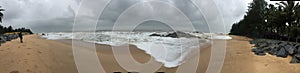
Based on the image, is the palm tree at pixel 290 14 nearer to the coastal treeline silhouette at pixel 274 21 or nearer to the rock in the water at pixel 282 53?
the coastal treeline silhouette at pixel 274 21

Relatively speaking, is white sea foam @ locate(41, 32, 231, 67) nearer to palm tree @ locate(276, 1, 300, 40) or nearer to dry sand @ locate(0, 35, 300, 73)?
dry sand @ locate(0, 35, 300, 73)

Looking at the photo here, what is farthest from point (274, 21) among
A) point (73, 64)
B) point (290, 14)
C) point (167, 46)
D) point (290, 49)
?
point (73, 64)

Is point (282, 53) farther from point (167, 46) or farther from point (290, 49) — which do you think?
point (167, 46)

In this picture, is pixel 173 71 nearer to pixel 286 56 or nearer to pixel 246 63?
pixel 246 63

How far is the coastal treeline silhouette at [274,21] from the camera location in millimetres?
28059

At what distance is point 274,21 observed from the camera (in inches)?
1270

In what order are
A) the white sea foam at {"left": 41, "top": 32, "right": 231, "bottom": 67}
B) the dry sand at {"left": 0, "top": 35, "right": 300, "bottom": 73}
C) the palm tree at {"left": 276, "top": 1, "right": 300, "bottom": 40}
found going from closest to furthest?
1. the dry sand at {"left": 0, "top": 35, "right": 300, "bottom": 73}
2. the white sea foam at {"left": 41, "top": 32, "right": 231, "bottom": 67}
3. the palm tree at {"left": 276, "top": 1, "right": 300, "bottom": 40}

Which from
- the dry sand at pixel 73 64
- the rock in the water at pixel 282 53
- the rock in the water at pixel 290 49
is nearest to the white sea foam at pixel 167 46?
the dry sand at pixel 73 64

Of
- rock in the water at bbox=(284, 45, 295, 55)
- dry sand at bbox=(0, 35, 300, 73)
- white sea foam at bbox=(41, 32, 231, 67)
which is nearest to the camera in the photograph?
dry sand at bbox=(0, 35, 300, 73)

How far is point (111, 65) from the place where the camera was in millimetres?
16625

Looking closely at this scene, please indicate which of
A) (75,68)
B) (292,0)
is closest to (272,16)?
(292,0)

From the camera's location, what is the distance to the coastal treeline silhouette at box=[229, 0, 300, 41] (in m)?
28.1

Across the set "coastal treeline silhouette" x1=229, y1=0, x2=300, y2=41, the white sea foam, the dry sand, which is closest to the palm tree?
"coastal treeline silhouette" x1=229, y1=0, x2=300, y2=41

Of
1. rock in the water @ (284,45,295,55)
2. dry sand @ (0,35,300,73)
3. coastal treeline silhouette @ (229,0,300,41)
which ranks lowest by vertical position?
dry sand @ (0,35,300,73)
